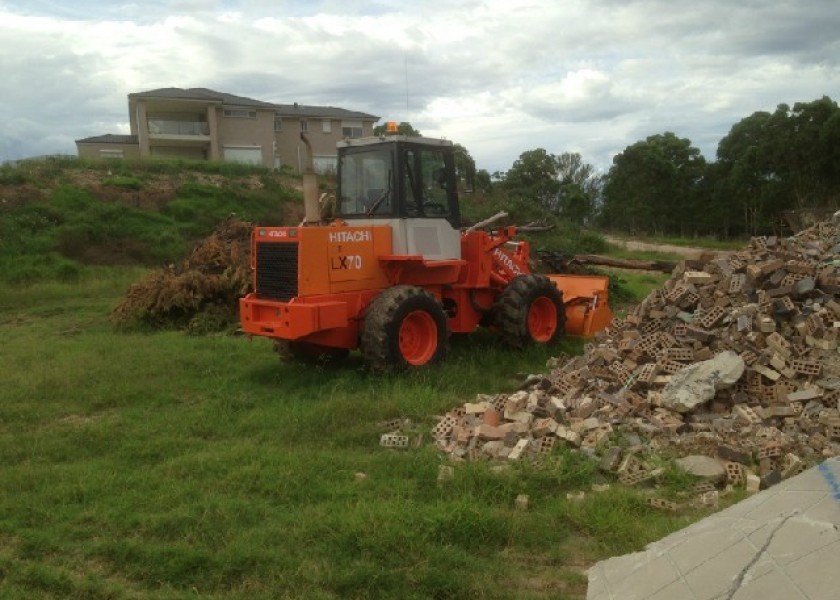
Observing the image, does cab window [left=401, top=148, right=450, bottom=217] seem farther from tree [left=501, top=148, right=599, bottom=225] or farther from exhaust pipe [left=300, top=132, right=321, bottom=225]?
tree [left=501, top=148, right=599, bottom=225]

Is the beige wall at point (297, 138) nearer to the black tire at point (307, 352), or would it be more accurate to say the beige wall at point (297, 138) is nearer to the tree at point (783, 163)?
the tree at point (783, 163)

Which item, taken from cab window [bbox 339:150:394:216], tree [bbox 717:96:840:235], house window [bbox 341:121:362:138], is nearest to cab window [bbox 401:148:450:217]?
cab window [bbox 339:150:394:216]

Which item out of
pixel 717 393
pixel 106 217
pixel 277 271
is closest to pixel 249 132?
pixel 106 217

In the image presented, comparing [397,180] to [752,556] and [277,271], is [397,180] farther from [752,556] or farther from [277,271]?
[752,556]

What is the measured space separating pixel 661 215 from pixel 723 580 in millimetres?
42712

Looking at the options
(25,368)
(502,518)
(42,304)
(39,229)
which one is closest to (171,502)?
(502,518)

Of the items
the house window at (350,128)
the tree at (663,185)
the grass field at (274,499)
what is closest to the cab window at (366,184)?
the grass field at (274,499)

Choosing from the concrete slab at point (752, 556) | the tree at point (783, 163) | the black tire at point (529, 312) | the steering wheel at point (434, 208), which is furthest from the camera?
the tree at point (783, 163)

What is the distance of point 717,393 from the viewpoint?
23.3ft

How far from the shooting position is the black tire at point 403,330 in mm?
8508

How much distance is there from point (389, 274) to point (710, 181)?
36.6 m

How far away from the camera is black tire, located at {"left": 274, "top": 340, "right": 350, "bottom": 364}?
959 cm

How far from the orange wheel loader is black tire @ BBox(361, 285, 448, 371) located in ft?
0.04

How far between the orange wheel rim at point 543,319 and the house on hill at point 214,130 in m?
32.6
